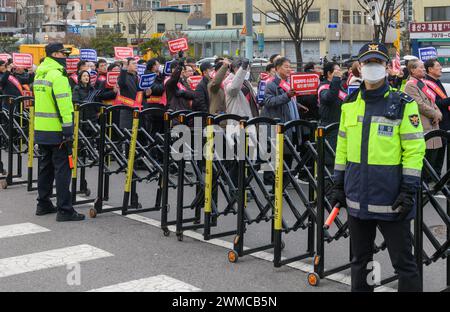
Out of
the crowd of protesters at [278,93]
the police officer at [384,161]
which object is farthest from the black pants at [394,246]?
the crowd of protesters at [278,93]

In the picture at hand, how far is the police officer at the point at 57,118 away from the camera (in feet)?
29.2

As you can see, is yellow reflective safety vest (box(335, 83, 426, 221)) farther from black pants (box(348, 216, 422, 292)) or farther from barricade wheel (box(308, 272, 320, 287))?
barricade wheel (box(308, 272, 320, 287))

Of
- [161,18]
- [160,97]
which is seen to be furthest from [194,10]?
[160,97]

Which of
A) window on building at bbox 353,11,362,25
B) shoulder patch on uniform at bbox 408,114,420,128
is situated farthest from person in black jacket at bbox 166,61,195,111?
window on building at bbox 353,11,362,25

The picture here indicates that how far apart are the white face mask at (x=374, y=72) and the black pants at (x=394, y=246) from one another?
3.42 feet

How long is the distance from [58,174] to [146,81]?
13.6 feet

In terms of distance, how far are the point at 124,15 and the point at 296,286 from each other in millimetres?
87398

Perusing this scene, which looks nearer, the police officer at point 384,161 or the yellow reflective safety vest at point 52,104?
the police officer at point 384,161

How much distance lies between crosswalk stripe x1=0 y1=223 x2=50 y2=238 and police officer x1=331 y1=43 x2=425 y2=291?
15.0ft

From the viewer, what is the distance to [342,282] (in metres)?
6.48

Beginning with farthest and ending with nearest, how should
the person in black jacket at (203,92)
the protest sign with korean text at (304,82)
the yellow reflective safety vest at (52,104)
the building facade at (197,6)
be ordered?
the building facade at (197,6)
the person in black jacket at (203,92)
the protest sign with korean text at (304,82)
the yellow reflective safety vest at (52,104)

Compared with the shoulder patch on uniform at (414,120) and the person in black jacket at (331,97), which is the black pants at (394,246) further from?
the person in black jacket at (331,97)

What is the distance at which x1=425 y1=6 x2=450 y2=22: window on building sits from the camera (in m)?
67.4

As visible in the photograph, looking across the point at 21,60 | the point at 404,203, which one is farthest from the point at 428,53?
the point at 21,60
